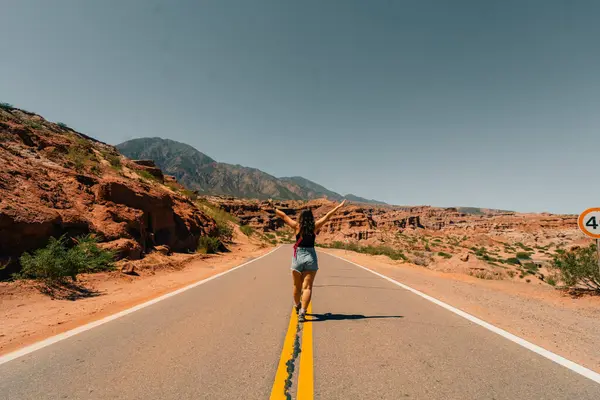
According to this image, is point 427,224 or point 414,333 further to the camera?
point 427,224

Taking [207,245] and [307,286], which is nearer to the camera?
[307,286]

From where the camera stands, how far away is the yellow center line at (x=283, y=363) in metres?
2.79

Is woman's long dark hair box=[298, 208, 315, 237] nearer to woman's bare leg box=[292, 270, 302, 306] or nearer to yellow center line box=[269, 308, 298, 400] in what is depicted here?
woman's bare leg box=[292, 270, 302, 306]

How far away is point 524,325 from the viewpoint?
5.37m

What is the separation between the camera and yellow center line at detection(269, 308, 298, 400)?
110 inches

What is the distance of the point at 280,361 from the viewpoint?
3.57 m

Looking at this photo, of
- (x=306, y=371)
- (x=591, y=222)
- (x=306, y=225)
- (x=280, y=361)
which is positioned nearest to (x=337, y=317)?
(x=306, y=225)

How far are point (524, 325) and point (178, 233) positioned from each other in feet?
58.3

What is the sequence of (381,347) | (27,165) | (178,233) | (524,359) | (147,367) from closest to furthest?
1. (147,367)
2. (524,359)
3. (381,347)
4. (27,165)
5. (178,233)

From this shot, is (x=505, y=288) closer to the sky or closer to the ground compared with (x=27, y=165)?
closer to the ground

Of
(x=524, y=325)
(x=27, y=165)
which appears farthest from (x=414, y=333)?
(x=27, y=165)

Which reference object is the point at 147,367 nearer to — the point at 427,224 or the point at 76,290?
the point at 76,290

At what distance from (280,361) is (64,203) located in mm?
11013

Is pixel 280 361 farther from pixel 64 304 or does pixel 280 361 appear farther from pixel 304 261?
pixel 64 304
